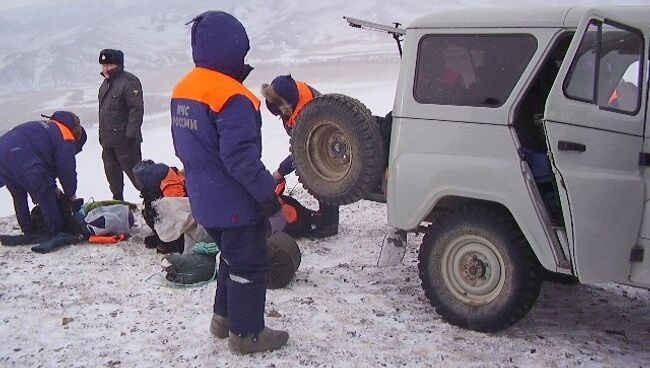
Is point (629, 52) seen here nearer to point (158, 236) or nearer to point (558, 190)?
point (558, 190)

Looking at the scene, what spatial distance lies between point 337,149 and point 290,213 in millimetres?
1640

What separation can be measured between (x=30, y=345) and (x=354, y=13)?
4021cm

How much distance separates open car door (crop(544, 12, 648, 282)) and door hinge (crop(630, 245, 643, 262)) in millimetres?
22

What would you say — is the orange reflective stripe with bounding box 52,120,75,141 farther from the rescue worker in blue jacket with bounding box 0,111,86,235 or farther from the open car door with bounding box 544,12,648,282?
the open car door with bounding box 544,12,648,282

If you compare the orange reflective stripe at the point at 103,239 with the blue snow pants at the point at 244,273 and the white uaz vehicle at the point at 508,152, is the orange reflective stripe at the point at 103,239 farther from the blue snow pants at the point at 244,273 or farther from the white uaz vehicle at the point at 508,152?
the blue snow pants at the point at 244,273

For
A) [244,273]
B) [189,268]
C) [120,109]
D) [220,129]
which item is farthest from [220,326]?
[120,109]

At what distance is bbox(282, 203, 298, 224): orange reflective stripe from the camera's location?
5773 millimetres

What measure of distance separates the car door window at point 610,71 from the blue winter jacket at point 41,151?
4722 millimetres

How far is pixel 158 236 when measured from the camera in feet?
18.4

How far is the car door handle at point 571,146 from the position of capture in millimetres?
3316

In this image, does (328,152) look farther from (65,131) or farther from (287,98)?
(65,131)

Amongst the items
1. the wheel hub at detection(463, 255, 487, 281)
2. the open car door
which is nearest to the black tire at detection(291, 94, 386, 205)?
the wheel hub at detection(463, 255, 487, 281)

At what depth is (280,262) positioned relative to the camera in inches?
180

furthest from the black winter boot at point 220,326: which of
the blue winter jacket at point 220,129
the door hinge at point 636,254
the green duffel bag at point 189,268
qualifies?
the door hinge at point 636,254
